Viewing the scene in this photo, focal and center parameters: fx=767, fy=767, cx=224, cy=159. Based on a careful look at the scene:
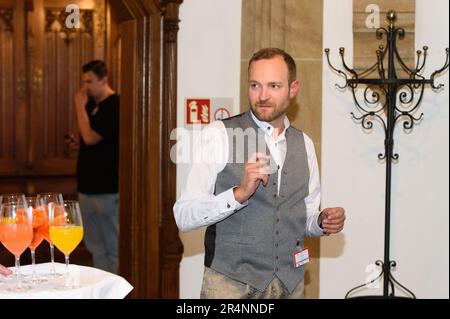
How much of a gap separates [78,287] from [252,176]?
0.72 metres

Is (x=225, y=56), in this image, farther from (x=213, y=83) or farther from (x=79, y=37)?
(x=79, y=37)

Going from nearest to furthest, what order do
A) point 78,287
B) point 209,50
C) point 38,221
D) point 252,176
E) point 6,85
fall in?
point 78,287 → point 38,221 → point 252,176 → point 209,50 → point 6,85

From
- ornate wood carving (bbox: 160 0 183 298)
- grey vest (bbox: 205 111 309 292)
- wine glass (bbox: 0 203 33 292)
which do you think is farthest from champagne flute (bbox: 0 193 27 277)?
ornate wood carving (bbox: 160 0 183 298)

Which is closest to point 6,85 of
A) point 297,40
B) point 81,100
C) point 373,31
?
point 81,100

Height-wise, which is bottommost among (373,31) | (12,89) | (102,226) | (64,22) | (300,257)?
(102,226)

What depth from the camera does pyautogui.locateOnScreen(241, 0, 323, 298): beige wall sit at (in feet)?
13.0

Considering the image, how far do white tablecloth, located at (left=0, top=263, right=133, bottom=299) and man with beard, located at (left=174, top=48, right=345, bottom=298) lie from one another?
0.55 metres

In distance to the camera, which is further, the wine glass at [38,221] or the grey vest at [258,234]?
the grey vest at [258,234]

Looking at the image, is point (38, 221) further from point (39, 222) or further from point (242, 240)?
point (242, 240)

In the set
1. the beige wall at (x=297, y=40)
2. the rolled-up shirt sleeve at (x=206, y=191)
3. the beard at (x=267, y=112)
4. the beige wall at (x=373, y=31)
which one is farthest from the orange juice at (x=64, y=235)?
the beige wall at (x=373, y=31)

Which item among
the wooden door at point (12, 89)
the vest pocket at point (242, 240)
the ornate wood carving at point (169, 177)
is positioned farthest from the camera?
the wooden door at point (12, 89)

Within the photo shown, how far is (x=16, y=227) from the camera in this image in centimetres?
200

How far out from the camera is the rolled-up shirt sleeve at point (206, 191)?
256cm

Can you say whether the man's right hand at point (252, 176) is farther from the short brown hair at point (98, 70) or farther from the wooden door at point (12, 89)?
the wooden door at point (12, 89)
